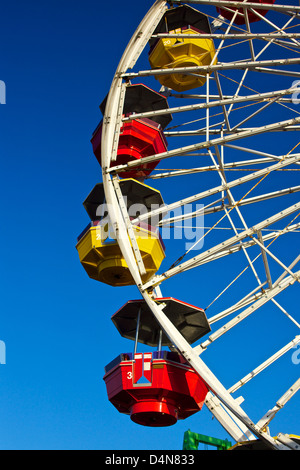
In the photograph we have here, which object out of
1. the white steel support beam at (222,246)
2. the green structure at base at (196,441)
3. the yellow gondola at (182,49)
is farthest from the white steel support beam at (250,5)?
the green structure at base at (196,441)

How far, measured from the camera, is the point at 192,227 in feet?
62.3

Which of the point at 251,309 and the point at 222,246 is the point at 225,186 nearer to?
the point at 222,246

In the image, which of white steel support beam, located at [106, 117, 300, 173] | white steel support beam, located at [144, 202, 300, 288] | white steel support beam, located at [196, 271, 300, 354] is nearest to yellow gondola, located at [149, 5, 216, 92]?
white steel support beam, located at [106, 117, 300, 173]

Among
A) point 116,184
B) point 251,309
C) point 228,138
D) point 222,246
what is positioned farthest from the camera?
point 116,184

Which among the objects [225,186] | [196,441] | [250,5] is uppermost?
[250,5]

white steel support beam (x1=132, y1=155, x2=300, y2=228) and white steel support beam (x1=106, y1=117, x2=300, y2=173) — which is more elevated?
white steel support beam (x1=106, y1=117, x2=300, y2=173)

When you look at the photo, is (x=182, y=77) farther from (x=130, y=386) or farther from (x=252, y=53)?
(x=130, y=386)

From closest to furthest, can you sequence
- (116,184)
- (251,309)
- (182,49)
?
(251,309)
(116,184)
(182,49)

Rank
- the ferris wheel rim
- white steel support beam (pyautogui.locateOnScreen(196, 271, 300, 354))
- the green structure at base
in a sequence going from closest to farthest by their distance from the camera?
1. the ferris wheel rim
2. white steel support beam (pyautogui.locateOnScreen(196, 271, 300, 354))
3. the green structure at base

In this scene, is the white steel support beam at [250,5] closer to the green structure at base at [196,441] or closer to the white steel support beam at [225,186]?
the white steel support beam at [225,186]

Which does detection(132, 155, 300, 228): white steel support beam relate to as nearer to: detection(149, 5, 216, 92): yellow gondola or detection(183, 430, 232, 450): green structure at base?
detection(149, 5, 216, 92): yellow gondola

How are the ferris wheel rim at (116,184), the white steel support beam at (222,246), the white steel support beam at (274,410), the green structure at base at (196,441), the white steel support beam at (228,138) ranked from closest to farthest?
the white steel support beam at (274,410) → the ferris wheel rim at (116,184) → the white steel support beam at (222,246) → the white steel support beam at (228,138) → the green structure at base at (196,441)

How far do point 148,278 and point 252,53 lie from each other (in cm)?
661

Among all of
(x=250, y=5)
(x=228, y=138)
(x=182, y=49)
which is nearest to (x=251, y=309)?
(x=228, y=138)
